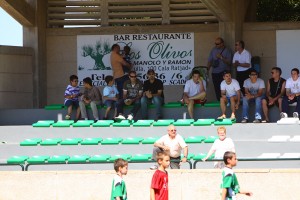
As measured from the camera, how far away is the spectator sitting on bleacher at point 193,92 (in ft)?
79.9

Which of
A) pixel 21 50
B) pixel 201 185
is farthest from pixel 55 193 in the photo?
pixel 21 50

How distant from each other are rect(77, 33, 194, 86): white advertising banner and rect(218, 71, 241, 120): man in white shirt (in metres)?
3.82

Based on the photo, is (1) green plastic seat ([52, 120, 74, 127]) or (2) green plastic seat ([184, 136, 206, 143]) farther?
(1) green plastic seat ([52, 120, 74, 127])

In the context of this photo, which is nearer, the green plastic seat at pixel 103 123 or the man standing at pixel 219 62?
the green plastic seat at pixel 103 123

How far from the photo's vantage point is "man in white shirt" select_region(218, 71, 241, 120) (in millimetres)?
23656

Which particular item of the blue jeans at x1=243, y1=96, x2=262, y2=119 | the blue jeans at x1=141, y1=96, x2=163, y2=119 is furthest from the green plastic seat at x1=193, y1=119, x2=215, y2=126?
the blue jeans at x1=141, y1=96, x2=163, y2=119

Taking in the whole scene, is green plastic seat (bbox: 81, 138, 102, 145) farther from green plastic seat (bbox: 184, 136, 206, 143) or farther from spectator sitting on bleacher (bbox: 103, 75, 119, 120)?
green plastic seat (bbox: 184, 136, 206, 143)

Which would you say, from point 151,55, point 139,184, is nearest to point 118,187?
point 139,184

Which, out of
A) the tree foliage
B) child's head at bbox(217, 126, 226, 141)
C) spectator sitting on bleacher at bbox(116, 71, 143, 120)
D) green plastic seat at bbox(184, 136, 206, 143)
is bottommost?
green plastic seat at bbox(184, 136, 206, 143)

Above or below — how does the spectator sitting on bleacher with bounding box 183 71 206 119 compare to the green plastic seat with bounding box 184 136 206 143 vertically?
above

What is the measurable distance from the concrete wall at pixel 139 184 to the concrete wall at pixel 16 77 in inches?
298

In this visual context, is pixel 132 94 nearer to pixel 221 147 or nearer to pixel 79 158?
pixel 79 158

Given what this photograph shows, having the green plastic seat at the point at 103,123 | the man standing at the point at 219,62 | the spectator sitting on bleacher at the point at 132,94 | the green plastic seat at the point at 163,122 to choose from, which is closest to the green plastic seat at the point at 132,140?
the green plastic seat at the point at 163,122

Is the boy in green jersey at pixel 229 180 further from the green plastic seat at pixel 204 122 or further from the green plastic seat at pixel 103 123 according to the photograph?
the green plastic seat at pixel 103 123
